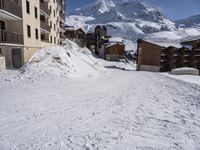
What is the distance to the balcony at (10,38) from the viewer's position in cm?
1694

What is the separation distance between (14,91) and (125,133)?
749 centimetres

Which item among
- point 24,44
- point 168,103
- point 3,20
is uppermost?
point 3,20

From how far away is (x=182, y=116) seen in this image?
882 cm

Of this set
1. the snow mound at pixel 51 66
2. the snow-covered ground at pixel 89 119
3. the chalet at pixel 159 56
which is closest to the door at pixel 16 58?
the snow mound at pixel 51 66

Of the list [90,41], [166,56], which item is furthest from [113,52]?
[166,56]

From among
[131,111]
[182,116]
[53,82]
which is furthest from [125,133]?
[53,82]

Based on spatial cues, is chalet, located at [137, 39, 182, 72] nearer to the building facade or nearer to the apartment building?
the building facade

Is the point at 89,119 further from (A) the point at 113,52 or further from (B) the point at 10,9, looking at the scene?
(A) the point at 113,52

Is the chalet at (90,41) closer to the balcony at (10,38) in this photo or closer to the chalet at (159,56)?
the chalet at (159,56)

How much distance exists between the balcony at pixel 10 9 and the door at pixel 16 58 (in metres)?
3.31

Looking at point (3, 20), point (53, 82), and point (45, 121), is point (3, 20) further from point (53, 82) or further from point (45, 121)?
point (45, 121)

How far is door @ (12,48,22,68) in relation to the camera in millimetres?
20094

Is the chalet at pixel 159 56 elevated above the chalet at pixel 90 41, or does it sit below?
below

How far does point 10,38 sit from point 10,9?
2481 mm
